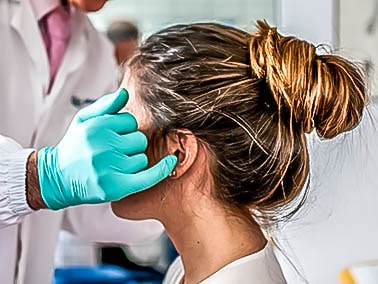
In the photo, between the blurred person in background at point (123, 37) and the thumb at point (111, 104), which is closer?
the thumb at point (111, 104)

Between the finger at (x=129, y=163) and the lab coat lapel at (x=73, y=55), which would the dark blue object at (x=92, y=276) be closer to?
the lab coat lapel at (x=73, y=55)

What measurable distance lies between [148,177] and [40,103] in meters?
0.49

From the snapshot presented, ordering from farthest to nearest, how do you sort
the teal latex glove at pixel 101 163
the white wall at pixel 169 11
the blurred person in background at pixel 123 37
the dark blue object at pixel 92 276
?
the dark blue object at pixel 92 276 < the white wall at pixel 169 11 < the blurred person in background at pixel 123 37 < the teal latex glove at pixel 101 163

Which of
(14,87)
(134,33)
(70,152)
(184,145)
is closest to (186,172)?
(184,145)

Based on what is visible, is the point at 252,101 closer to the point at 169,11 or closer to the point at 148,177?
the point at 148,177

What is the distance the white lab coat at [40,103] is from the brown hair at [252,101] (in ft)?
1.28

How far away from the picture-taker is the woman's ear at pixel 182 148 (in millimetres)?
1063

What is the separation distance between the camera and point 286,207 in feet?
3.82

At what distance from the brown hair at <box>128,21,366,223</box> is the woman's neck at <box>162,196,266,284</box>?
28mm

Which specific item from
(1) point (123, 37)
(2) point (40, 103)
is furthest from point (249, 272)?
(1) point (123, 37)

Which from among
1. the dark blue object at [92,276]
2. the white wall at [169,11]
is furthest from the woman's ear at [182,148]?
the dark blue object at [92,276]

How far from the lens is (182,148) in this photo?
1066mm

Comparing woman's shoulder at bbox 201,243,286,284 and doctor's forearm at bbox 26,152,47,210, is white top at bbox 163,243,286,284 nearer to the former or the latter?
woman's shoulder at bbox 201,243,286,284

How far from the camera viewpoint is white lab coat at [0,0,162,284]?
1379 mm
